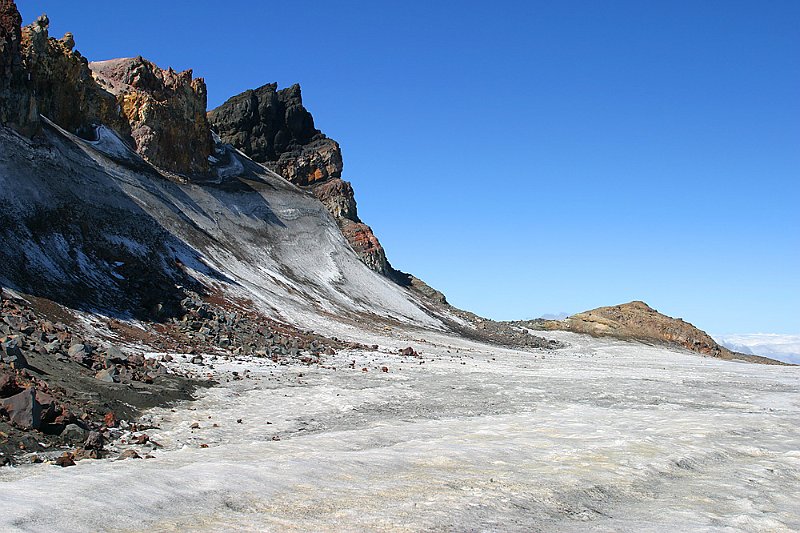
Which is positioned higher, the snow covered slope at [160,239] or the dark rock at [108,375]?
the snow covered slope at [160,239]

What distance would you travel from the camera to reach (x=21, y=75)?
3912cm

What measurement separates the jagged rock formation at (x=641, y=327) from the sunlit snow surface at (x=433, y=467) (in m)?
47.2

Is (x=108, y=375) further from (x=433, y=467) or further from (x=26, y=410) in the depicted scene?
(x=433, y=467)

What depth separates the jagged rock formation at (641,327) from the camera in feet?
228

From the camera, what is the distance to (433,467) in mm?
10805

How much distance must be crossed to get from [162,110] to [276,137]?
26.2 metres

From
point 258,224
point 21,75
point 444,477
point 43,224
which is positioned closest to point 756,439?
point 444,477

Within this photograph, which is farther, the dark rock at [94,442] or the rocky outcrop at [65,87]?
the rocky outcrop at [65,87]

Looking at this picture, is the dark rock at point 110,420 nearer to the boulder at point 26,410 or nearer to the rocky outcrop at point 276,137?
the boulder at point 26,410

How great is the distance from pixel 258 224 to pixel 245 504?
181 feet

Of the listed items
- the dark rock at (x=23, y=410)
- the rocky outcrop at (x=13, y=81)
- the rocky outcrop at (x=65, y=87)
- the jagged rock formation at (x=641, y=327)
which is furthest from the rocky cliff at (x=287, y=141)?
the dark rock at (x=23, y=410)

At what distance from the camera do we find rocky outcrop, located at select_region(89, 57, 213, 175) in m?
61.3

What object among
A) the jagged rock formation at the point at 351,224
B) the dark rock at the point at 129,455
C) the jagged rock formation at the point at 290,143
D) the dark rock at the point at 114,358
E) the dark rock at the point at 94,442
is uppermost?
the jagged rock formation at the point at 290,143

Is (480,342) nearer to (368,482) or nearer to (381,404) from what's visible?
(381,404)
